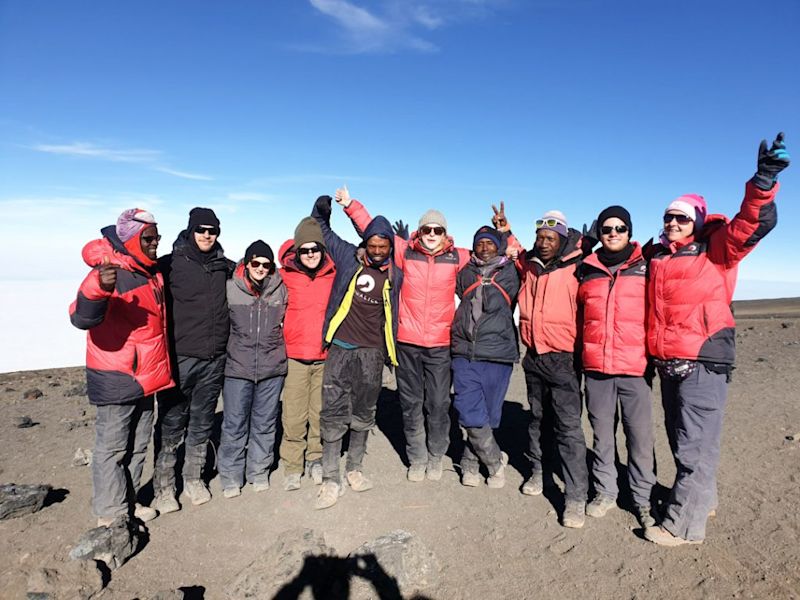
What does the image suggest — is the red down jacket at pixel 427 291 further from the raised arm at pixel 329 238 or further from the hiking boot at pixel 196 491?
the hiking boot at pixel 196 491

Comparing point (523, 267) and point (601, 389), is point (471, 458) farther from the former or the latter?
point (523, 267)

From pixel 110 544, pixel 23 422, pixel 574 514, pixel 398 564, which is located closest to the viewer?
pixel 398 564

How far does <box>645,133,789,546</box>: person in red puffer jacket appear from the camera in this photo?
416 cm

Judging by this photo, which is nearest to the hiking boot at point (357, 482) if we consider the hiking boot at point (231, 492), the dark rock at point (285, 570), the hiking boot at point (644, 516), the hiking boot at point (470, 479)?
the hiking boot at point (470, 479)

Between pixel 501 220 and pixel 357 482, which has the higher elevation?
pixel 501 220

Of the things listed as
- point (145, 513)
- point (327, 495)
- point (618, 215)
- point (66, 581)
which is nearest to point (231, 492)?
point (145, 513)

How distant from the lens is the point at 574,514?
196 inches

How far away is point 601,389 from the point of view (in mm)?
4824

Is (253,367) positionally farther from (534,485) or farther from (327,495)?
(534,485)

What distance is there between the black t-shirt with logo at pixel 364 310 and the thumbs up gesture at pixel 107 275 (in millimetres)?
2269

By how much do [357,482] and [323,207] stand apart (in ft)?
10.5

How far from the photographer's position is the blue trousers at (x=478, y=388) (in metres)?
5.51

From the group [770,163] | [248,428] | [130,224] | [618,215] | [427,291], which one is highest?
[770,163]

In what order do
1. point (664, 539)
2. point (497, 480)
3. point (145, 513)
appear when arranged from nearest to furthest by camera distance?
1. point (664, 539)
2. point (145, 513)
3. point (497, 480)
